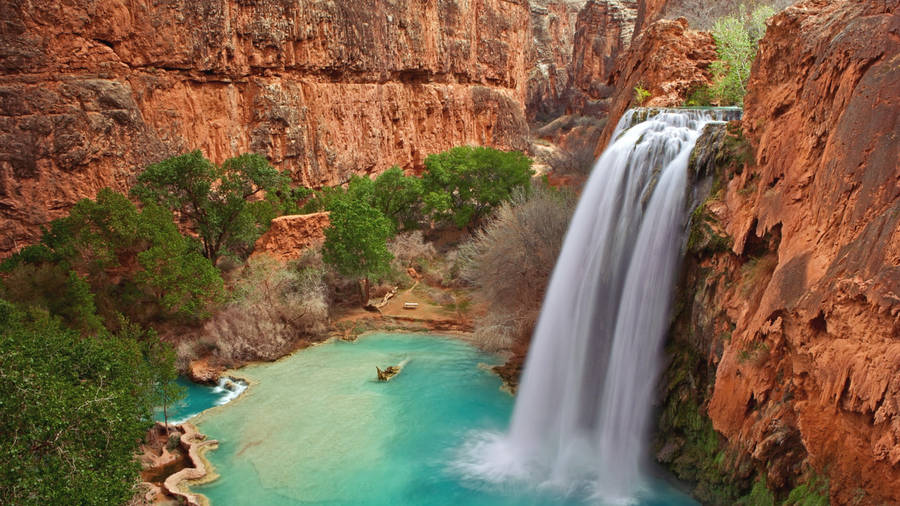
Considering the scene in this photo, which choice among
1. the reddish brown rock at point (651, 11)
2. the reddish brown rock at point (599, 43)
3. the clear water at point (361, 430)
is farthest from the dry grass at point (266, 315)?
the reddish brown rock at point (599, 43)

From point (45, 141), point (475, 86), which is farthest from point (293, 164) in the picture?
point (475, 86)

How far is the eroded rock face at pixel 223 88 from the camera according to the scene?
773 inches

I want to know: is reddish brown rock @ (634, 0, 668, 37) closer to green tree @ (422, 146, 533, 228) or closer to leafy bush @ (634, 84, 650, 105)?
green tree @ (422, 146, 533, 228)

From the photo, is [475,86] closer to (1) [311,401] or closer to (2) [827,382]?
(1) [311,401]

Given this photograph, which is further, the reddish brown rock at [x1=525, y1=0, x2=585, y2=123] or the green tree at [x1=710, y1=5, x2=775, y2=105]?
the reddish brown rock at [x1=525, y1=0, x2=585, y2=123]

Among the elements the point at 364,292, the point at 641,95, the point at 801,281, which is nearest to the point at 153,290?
the point at 364,292

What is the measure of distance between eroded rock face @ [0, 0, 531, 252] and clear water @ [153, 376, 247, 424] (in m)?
9.51

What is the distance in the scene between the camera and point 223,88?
25078mm

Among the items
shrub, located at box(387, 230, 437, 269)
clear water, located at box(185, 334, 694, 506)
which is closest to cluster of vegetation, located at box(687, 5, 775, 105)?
clear water, located at box(185, 334, 694, 506)

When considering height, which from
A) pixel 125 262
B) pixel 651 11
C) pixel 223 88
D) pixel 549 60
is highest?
pixel 549 60

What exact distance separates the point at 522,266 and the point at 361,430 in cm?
646

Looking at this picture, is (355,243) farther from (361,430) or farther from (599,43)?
(599,43)

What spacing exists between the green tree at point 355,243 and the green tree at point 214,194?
125 inches

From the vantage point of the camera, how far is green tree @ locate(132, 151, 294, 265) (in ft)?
65.2
